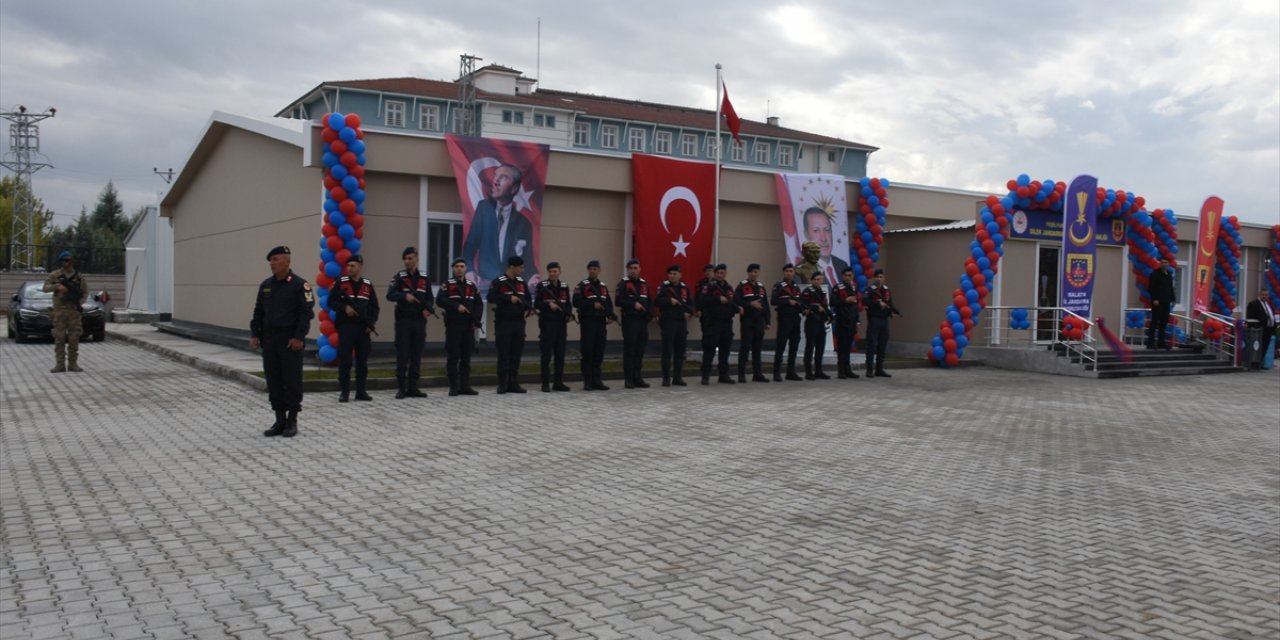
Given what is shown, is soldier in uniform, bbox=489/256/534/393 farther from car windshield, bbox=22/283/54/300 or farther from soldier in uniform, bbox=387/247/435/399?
car windshield, bbox=22/283/54/300

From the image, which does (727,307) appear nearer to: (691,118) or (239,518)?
(239,518)

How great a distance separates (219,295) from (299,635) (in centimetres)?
1943

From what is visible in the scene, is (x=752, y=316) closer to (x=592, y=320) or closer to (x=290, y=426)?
(x=592, y=320)

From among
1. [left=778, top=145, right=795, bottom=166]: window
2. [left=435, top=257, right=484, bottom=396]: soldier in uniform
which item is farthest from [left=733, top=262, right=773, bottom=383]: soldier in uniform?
[left=778, top=145, right=795, bottom=166]: window

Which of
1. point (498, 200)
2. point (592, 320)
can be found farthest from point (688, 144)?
point (592, 320)

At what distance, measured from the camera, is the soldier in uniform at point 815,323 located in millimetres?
15562

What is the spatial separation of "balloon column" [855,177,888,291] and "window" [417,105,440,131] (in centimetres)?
4283

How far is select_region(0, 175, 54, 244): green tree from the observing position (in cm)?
5522

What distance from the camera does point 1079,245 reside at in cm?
1953

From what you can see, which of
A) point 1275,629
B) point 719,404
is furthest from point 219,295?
point 1275,629

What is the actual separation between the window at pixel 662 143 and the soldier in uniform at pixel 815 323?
166 ft

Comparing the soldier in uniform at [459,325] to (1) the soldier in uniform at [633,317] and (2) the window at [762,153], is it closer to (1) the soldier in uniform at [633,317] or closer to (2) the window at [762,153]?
(1) the soldier in uniform at [633,317]

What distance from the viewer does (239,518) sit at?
599cm

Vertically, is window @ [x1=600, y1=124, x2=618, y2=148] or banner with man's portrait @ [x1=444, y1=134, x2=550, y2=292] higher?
window @ [x1=600, y1=124, x2=618, y2=148]
